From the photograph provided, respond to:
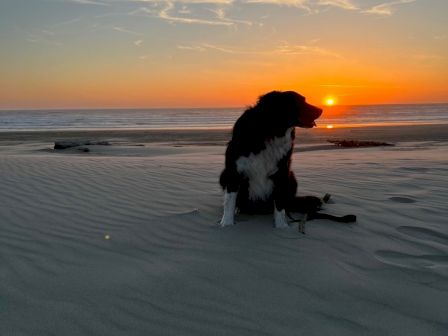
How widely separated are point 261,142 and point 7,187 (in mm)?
3880

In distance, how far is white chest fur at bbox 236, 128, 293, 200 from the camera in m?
4.32

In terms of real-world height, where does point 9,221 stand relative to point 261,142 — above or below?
below

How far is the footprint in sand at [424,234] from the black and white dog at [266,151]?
3.71 feet

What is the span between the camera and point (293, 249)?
11.8ft

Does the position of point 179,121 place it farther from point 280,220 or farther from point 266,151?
point 280,220

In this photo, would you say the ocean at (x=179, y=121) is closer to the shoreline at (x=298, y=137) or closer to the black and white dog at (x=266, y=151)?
the shoreline at (x=298, y=137)

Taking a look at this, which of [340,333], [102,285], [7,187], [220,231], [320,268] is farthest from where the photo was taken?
[7,187]

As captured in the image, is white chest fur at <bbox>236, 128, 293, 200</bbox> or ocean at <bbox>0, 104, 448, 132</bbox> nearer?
white chest fur at <bbox>236, 128, 293, 200</bbox>

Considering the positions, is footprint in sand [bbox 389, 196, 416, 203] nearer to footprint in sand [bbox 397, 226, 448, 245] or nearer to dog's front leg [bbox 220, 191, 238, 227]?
footprint in sand [bbox 397, 226, 448, 245]

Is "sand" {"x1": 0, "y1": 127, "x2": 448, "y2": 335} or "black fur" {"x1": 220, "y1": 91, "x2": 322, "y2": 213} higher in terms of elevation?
"black fur" {"x1": 220, "y1": 91, "x2": 322, "y2": 213}

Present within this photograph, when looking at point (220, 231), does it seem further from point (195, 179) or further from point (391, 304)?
point (195, 179)

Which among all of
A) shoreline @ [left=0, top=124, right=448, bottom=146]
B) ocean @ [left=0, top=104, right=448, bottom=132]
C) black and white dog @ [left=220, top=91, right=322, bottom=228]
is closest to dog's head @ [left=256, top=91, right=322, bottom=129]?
black and white dog @ [left=220, top=91, right=322, bottom=228]

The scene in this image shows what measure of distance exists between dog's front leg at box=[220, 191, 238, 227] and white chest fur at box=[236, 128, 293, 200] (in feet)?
0.78

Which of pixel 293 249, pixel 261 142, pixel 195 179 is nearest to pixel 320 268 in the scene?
pixel 293 249
